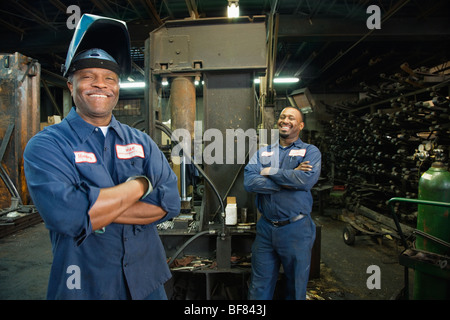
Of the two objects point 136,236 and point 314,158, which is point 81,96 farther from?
point 314,158

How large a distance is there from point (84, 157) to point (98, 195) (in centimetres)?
26

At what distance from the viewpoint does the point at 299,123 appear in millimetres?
2666

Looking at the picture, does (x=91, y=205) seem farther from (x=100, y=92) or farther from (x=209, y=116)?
(x=209, y=116)

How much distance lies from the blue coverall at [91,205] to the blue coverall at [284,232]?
3.69ft

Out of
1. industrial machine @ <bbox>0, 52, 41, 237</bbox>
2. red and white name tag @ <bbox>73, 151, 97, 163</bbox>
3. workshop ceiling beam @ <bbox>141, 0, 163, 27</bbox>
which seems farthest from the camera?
workshop ceiling beam @ <bbox>141, 0, 163, 27</bbox>

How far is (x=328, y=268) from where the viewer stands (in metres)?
3.60

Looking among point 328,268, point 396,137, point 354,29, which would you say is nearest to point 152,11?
point 354,29

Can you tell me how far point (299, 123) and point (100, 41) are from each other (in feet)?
6.67

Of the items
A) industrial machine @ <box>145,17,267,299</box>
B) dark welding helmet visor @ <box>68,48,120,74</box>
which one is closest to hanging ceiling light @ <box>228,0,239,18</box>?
industrial machine @ <box>145,17,267,299</box>

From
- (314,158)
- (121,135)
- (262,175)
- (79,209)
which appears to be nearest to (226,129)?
(262,175)

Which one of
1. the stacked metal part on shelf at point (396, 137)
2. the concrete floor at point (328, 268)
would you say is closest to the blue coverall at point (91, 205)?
the concrete floor at point (328, 268)

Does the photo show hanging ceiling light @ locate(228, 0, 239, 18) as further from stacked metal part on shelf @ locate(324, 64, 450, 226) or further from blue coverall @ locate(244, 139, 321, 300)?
stacked metal part on shelf @ locate(324, 64, 450, 226)

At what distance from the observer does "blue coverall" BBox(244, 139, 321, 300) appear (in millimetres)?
2215
